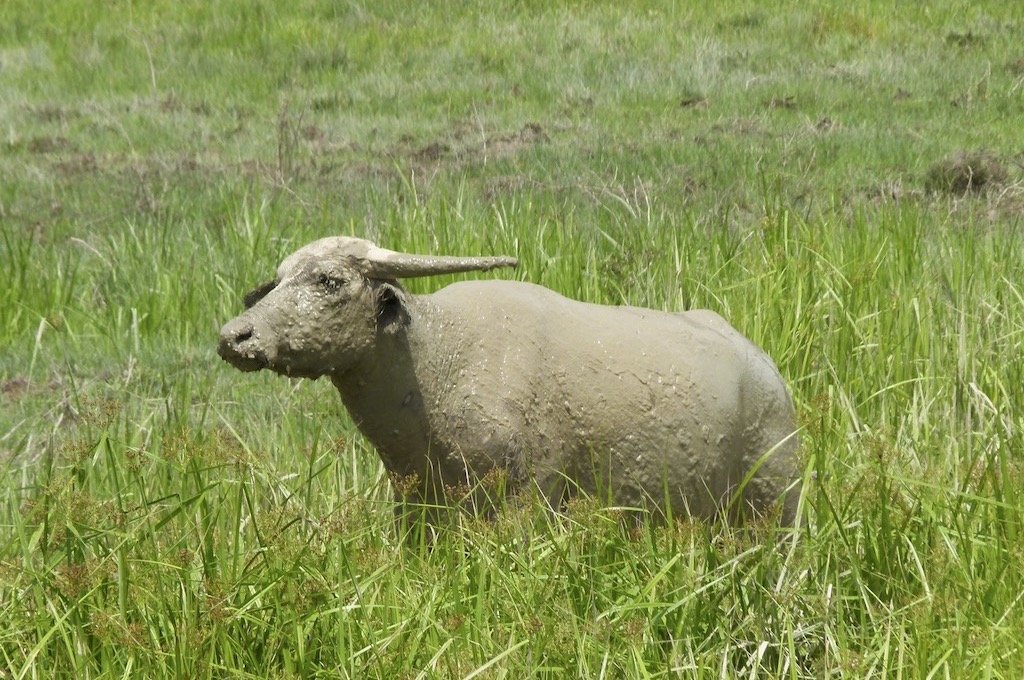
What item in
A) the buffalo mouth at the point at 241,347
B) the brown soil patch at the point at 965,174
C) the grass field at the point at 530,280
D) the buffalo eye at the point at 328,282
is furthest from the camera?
the brown soil patch at the point at 965,174

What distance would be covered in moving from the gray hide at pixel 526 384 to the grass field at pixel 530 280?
0.20 meters

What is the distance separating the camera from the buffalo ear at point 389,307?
3916 mm

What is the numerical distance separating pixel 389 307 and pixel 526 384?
1.57ft

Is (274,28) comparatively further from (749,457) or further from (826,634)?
(826,634)

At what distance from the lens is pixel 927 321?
5516 millimetres

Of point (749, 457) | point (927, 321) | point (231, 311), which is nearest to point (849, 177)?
point (927, 321)

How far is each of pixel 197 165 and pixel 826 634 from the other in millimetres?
7904

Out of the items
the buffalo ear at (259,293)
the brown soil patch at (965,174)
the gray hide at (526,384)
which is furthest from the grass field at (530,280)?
the buffalo ear at (259,293)

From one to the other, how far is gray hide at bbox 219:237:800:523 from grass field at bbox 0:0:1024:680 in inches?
7.8

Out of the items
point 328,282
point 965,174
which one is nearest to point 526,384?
point 328,282

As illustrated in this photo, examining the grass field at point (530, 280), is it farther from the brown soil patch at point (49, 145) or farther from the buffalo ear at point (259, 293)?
the buffalo ear at point (259, 293)

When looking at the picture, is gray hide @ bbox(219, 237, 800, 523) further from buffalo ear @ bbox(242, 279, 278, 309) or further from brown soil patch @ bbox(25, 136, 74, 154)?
brown soil patch @ bbox(25, 136, 74, 154)

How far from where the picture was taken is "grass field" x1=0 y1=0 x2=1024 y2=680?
3.50 metres

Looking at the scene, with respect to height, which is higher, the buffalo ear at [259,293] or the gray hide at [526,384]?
the buffalo ear at [259,293]
